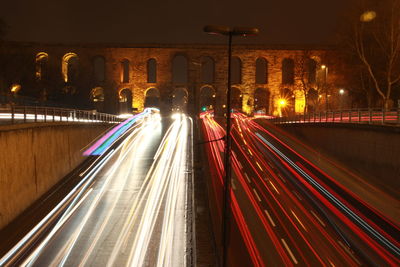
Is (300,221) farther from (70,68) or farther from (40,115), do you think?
(70,68)

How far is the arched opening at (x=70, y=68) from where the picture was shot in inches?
2675

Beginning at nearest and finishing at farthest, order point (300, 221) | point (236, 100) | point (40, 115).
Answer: point (300, 221) < point (40, 115) < point (236, 100)

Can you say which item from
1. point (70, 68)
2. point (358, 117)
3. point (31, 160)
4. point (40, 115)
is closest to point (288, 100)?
point (70, 68)

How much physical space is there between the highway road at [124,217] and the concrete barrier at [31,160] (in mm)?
1285

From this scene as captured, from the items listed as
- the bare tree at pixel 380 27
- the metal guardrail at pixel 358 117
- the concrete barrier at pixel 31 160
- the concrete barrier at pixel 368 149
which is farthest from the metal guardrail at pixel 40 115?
the bare tree at pixel 380 27

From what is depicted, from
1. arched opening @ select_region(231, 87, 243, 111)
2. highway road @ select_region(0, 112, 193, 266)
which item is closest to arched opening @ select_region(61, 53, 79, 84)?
arched opening @ select_region(231, 87, 243, 111)

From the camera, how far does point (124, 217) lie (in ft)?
56.0

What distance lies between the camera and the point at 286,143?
32.6 m

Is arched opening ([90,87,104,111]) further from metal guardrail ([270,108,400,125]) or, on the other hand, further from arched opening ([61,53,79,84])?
metal guardrail ([270,108,400,125])

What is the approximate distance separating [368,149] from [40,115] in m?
16.6

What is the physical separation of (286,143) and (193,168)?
1046 cm

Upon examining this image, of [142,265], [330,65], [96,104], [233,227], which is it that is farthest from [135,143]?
[330,65]

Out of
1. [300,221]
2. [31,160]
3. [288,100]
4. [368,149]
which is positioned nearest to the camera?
[300,221]

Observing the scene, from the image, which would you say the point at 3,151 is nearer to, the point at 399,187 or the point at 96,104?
the point at 399,187
